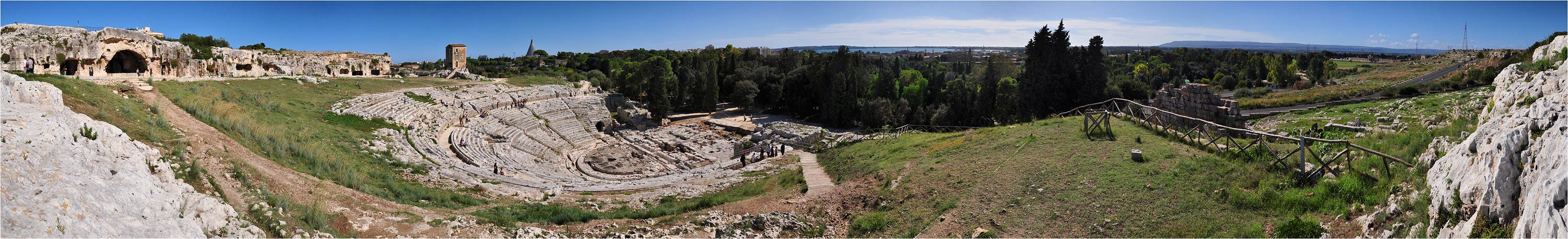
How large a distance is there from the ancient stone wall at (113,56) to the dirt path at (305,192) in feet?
51.7

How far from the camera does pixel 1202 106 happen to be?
50.1 ft

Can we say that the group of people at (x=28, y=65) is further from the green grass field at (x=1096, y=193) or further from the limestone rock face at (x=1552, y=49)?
the limestone rock face at (x=1552, y=49)

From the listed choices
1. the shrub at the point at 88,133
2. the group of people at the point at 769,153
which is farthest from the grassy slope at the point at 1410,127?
the group of people at the point at 769,153

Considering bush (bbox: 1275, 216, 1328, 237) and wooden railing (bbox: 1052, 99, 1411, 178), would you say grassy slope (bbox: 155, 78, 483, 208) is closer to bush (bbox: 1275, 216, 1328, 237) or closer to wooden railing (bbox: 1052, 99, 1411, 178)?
bush (bbox: 1275, 216, 1328, 237)

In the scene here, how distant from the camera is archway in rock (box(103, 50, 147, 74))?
27.5 meters

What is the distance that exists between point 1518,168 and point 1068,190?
5.84m

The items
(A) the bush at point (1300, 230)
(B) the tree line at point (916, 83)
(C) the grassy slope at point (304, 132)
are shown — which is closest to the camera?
(A) the bush at point (1300, 230)

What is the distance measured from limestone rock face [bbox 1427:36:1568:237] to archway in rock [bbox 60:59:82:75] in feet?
125

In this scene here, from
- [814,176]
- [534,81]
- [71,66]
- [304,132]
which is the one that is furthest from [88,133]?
[534,81]

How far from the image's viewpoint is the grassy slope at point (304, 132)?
13.3m

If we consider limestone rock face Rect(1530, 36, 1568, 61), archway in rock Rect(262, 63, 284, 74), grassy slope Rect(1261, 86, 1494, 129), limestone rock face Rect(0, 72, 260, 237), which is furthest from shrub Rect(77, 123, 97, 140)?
archway in rock Rect(262, 63, 284, 74)

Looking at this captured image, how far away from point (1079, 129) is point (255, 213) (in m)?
16.6

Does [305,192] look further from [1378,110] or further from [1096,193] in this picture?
[1378,110]

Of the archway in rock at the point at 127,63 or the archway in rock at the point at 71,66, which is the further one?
the archway in rock at the point at 127,63
